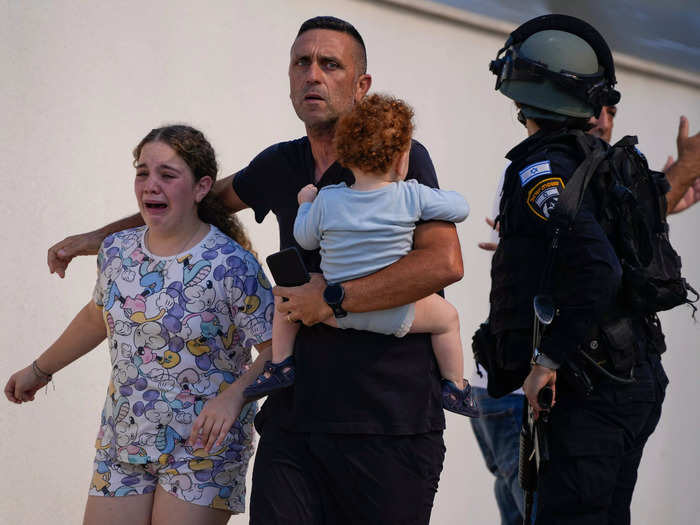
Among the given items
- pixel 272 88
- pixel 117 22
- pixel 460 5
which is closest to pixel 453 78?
pixel 460 5

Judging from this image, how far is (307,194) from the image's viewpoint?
2.65 meters

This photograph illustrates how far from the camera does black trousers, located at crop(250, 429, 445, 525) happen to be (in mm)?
2506

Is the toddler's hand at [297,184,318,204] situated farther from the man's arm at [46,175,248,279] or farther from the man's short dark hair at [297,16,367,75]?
the man's arm at [46,175,248,279]

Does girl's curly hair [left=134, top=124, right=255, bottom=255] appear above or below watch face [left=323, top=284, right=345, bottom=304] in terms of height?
above

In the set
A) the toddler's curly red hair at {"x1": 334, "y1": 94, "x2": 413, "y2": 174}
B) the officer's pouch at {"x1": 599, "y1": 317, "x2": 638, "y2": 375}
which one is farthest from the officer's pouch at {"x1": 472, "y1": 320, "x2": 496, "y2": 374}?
the toddler's curly red hair at {"x1": 334, "y1": 94, "x2": 413, "y2": 174}

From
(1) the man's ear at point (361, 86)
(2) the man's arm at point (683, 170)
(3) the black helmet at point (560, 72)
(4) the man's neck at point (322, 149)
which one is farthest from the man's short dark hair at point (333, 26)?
(2) the man's arm at point (683, 170)

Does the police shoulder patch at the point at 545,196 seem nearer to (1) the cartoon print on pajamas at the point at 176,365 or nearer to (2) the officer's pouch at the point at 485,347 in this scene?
(2) the officer's pouch at the point at 485,347

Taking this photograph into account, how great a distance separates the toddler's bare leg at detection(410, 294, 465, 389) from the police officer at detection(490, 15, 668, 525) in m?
0.31

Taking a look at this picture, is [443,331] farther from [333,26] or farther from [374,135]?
[333,26]

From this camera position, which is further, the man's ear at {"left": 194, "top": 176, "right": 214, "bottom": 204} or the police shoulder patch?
the man's ear at {"left": 194, "top": 176, "right": 214, "bottom": 204}

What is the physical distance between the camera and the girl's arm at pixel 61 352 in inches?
129

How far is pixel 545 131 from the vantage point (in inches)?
122

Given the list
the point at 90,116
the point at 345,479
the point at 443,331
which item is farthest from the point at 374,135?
the point at 90,116

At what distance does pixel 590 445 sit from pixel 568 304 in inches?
16.8
